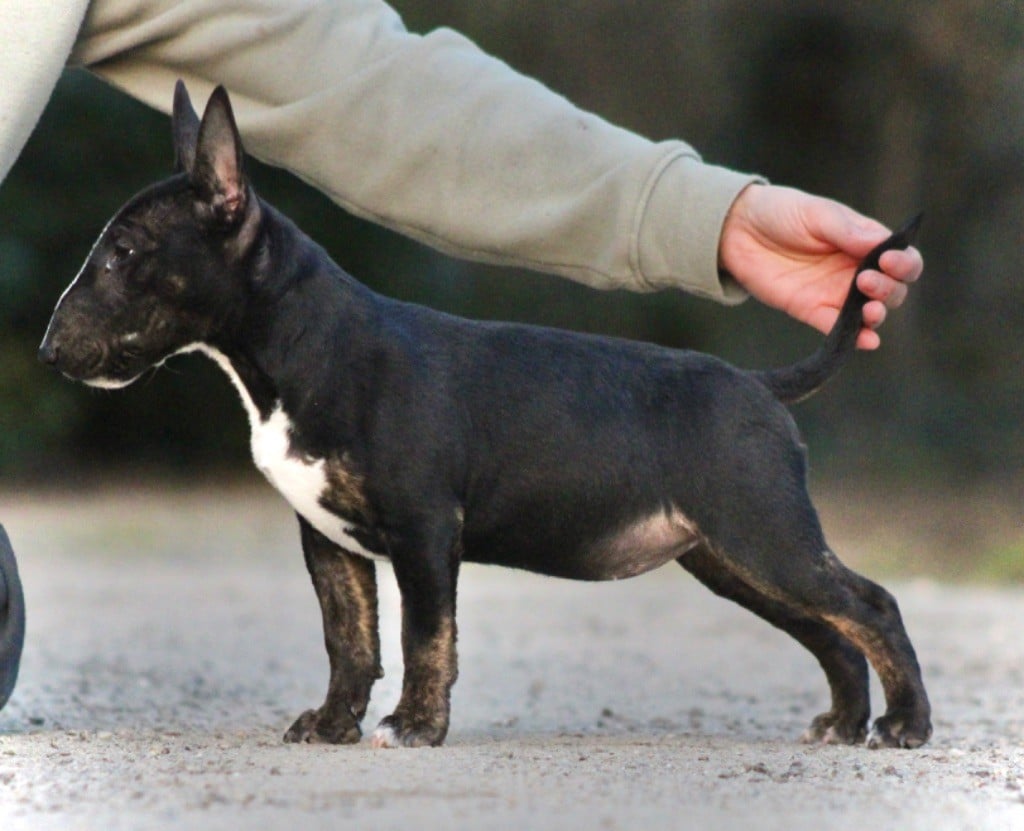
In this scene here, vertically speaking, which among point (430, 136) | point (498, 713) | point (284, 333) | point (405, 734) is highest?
point (430, 136)

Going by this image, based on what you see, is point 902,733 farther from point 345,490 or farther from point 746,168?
point 746,168

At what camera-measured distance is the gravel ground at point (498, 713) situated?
3570 mm

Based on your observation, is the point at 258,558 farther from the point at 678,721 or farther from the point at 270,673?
the point at 678,721

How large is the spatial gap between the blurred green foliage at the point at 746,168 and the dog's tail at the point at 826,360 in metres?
10.5

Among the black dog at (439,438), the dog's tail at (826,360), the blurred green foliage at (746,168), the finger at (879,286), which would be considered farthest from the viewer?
the blurred green foliage at (746,168)

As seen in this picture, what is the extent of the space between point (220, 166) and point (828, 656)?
220 cm

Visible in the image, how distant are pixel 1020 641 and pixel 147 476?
10118 mm

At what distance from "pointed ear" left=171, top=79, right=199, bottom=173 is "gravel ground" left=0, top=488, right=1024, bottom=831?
154 centimetres

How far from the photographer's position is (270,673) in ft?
23.3

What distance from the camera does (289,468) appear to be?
451cm

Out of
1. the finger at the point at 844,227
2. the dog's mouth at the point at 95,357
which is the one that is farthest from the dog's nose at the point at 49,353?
the finger at the point at 844,227

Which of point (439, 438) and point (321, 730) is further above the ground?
point (439, 438)

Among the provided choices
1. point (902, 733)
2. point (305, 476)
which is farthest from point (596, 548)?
point (902, 733)

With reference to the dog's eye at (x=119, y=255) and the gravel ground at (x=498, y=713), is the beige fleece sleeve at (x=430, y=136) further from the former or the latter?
the gravel ground at (x=498, y=713)
